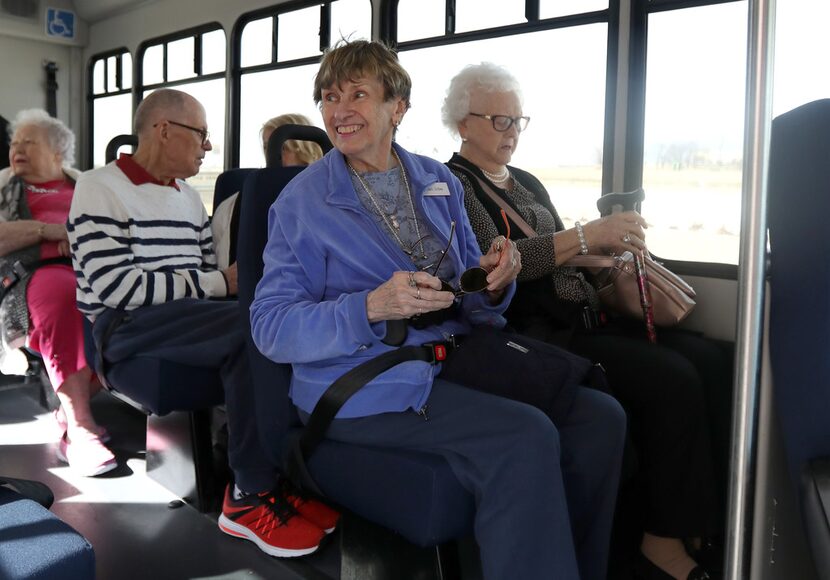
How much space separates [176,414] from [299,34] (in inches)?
111

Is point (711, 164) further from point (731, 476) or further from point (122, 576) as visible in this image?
point (122, 576)

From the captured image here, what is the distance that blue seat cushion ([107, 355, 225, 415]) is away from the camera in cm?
241

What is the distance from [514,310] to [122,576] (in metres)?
1.28

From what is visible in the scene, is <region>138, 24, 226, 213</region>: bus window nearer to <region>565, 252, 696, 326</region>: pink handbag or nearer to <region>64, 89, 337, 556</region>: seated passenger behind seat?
<region>64, 89, 337, 556</region>: seated passenger behind seat

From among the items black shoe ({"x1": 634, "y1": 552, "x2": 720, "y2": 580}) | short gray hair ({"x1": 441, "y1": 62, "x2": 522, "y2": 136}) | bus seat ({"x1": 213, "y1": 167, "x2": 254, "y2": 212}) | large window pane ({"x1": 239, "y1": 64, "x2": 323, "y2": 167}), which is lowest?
black shoe ({"x1": 634, "y1": 552, "x2": 720, "y2": 580})

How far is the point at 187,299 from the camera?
253cm

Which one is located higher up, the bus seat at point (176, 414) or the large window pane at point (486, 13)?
the large window pane at point (486, 13)

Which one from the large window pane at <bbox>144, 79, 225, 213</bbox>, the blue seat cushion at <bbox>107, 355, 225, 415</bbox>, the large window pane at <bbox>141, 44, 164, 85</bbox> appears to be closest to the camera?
the blue seat cushion at <bbox>107, 355, 225, 415</bbox>

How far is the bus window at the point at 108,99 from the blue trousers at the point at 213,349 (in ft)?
15.6

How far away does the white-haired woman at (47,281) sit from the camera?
2992mm

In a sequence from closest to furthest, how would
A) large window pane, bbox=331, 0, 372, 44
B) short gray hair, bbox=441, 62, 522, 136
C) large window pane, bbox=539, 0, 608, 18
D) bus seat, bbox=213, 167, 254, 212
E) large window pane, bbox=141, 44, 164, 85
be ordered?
short gray hair, bbox=441, 62, 522, 136 → large window pane, bbox=539, 0, 608, 18 → bus seat, bbox=213, 167, 254, 212 → large window pane, bbox=331, 0, 372, 44 → large window pane, bbox=141, 44, 164, 85

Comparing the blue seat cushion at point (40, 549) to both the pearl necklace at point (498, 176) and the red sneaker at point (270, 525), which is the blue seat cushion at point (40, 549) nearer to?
the red sneaker at point (270, 525)

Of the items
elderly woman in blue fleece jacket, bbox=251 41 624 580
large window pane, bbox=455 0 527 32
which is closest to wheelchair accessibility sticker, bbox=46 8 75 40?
large window pane, bbox=455 0 527 32

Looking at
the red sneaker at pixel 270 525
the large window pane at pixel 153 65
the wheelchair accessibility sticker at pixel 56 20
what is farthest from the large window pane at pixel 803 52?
the wheelchair accessibility sticker at pixel 56 20
